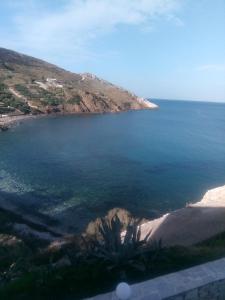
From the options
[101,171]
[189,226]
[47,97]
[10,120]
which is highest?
[47,97]

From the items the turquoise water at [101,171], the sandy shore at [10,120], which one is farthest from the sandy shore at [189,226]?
the sandy shore at [10,120]

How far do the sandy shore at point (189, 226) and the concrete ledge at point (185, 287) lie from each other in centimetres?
575

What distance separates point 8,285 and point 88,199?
18492 millimetres

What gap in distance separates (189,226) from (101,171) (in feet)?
62.3

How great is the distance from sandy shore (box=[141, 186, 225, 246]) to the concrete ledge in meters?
5.75

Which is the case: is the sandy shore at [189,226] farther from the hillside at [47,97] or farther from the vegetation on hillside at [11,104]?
the hillside at [47,97]

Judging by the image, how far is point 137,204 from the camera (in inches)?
944

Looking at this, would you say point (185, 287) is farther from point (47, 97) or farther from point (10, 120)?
point (47, 97)

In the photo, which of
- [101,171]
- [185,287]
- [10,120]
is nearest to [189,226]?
[185,287]

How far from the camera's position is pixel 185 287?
5.43 m

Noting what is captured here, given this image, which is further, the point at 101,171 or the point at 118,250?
the point at 101,171

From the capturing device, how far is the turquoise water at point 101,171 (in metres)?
23.9

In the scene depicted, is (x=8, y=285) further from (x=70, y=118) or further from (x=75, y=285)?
(x=70, y=118)

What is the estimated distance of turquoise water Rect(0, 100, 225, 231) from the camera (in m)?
23.9
